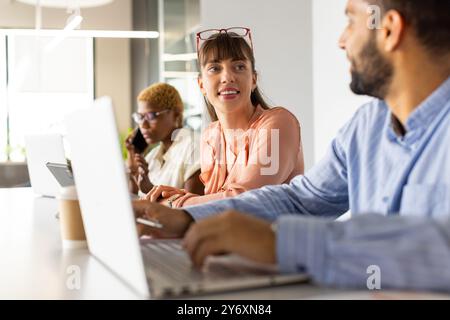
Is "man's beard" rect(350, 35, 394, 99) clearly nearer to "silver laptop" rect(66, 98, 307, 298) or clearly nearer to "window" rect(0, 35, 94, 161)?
"silver laptop" rect(66, 98, 307, 298)

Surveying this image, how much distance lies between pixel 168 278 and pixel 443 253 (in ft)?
1.27

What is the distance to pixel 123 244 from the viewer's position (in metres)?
0.84

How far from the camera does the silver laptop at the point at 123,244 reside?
31.1 inches

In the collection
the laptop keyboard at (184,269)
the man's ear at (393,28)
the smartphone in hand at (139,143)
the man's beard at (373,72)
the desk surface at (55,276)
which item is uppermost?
the man's ear at (393,28)

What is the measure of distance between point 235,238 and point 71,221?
0.59 metres

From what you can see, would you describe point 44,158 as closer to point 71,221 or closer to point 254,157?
point 254,157

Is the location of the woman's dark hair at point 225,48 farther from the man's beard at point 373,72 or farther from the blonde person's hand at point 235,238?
Result: the blonde person's hand at point 235,238

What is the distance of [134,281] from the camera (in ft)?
2.76

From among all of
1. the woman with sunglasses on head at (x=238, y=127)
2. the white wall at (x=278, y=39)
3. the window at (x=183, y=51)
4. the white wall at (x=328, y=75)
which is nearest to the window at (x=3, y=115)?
the window at (x=183, y=51)

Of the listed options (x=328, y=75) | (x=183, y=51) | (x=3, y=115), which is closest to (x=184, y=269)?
(x=328, y=75)

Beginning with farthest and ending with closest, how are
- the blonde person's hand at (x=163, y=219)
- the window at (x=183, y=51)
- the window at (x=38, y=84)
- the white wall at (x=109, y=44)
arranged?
the window at (x=38, y=84) < the white wall at (x=109, y=44) < the window at (x=183, y=51) < the blonde person's hand at (x=163, y=219)

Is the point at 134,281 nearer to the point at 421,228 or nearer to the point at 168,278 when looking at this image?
the point at 168,278

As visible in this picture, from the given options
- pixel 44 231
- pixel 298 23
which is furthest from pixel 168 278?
pixel 298 23

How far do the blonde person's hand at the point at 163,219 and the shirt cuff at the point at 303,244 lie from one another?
1.36ft
